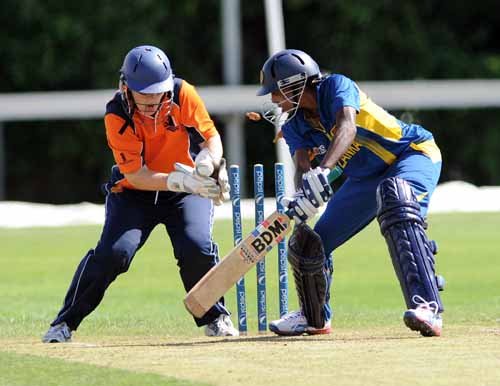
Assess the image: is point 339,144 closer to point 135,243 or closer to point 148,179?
point 148,179

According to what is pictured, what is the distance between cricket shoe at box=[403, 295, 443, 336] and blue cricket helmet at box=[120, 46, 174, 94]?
173 cm

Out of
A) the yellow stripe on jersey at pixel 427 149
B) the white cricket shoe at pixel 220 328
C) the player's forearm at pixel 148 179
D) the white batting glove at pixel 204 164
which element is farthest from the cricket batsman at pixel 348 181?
the player's forearm at pixel 148 179

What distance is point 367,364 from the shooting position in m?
5.95

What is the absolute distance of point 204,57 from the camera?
29.1 m

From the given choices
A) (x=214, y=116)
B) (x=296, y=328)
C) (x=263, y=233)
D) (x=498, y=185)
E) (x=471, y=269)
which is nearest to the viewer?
(x=263, y=233)

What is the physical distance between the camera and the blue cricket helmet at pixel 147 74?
7195 millimetres

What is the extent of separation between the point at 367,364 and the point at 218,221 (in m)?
12.5

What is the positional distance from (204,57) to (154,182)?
2192cm

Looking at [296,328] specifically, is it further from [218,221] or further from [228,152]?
[228,152]

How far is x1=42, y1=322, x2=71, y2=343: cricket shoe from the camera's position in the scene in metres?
7.43

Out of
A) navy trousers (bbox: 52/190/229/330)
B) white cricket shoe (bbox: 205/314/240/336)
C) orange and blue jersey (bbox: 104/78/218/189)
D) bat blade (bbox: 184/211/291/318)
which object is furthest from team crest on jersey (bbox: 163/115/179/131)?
white cricket shoe (bbox: 205/314/240/336)

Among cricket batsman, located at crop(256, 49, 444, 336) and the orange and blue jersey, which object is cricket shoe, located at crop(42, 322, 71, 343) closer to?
the orange and blue jersey

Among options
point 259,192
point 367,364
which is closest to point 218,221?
point 259,192

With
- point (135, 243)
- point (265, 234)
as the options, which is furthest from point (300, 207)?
point (135, 243)
